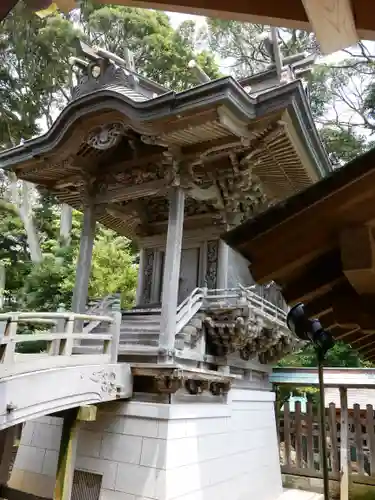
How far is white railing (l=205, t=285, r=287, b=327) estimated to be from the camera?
23.5 feet

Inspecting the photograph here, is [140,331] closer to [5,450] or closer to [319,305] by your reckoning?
[5,450]


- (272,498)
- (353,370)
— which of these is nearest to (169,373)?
(272,498)

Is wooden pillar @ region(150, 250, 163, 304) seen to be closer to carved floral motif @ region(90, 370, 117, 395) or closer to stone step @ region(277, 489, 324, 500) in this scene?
carved floral motif @ region(90, 370, 117, 395)

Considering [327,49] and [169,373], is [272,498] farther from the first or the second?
[327,49]

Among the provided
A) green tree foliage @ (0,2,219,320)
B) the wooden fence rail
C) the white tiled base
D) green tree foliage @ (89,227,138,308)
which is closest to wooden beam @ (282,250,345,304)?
the white tiled base

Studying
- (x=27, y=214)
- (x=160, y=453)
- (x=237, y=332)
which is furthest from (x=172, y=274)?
(x=27, y=214)

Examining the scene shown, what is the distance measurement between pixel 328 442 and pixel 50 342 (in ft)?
21.6

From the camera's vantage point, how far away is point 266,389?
970 centimetres

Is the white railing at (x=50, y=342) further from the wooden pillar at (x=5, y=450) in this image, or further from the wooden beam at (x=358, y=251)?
the wooden beam at (x=358, y=251)

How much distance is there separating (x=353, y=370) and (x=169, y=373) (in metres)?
6.34

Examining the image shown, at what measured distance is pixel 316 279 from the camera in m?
2.19

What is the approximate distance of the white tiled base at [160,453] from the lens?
18.9 feet

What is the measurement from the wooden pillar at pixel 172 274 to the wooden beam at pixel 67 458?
5.04 feet

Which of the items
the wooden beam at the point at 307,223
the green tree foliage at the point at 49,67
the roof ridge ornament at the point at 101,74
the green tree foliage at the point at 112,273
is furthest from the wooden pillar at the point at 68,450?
the green tree foliage at the point at 49,67
